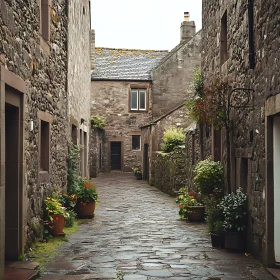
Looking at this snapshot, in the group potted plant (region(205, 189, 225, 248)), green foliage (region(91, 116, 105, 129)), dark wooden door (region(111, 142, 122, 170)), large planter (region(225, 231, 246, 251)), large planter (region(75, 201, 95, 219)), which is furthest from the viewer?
dark wooden door (region(111, 142, 122, 170))

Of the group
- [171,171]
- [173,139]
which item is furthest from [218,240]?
[173,139]

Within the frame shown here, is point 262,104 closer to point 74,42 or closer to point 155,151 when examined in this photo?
point 74,42

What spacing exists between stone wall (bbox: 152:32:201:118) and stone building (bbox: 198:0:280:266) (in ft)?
55.2

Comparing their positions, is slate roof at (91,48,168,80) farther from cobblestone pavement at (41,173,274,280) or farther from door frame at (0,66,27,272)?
door frame at (0,66,27,272)

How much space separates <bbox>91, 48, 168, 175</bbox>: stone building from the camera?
2875 cm

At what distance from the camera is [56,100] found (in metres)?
10.5

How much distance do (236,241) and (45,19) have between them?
5.43 meters

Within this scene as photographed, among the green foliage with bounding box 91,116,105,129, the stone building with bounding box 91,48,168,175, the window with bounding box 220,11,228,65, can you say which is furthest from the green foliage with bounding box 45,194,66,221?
the stone building with bounding box 91,48,168,175

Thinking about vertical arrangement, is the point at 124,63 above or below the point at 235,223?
above

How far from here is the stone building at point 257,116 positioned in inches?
263

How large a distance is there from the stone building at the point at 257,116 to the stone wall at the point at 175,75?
16.8 meters

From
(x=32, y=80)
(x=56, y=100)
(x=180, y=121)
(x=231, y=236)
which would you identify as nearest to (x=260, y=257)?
(x=231, y=236)

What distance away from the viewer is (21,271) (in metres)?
6.35

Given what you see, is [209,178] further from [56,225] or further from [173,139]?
[173,139]
